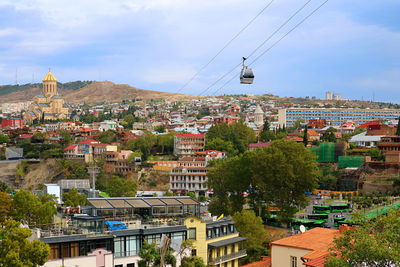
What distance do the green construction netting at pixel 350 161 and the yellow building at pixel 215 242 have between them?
44886 millimetres

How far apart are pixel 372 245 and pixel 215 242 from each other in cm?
1308

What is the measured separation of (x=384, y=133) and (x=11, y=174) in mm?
64418

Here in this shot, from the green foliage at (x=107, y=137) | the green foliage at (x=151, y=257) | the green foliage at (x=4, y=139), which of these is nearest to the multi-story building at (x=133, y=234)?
the green foliage at (x=151, y=257)

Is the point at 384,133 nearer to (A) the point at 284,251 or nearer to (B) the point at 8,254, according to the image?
(A) the point at 284,251

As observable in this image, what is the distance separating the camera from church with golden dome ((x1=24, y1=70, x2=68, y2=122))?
16412 centimetres

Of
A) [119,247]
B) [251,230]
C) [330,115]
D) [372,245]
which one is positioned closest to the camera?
[372,245]

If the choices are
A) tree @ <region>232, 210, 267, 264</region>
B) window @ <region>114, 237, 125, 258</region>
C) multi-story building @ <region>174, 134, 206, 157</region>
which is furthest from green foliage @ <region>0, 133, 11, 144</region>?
window @ <region>114, 237, 125, 258</region>

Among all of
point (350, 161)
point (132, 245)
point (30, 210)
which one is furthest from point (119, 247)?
point (350, 161)

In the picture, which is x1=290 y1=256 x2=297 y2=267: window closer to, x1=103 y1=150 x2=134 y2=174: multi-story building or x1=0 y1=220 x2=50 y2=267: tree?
x1=0 y1=220 x2=50 y2=267: tree

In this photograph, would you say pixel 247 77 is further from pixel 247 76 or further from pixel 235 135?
pixel 235 135

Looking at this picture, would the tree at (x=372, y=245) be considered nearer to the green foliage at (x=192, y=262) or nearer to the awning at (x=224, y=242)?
the green foliage at (x=192, y=262)

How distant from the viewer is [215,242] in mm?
27891

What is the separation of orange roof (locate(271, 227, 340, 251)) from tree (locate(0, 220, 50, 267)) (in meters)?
10.0

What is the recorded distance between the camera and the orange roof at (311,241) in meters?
22.7
